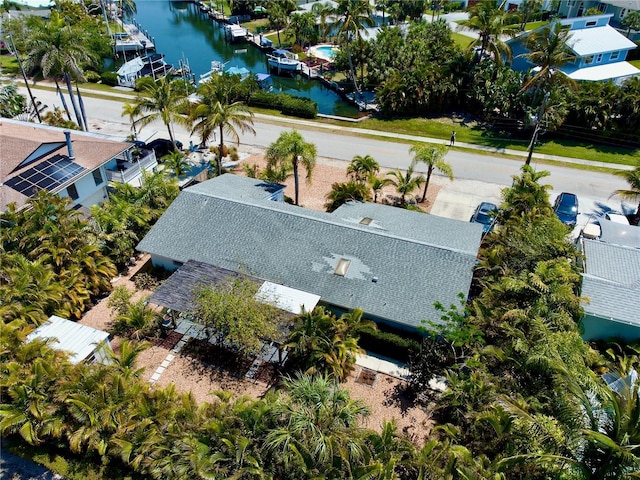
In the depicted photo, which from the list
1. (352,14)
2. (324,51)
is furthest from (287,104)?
(324,51)

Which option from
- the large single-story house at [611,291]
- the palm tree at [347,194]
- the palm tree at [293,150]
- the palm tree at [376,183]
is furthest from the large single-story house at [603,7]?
the palm tree at [293,150]

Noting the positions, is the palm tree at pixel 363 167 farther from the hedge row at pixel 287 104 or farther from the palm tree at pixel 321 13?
the palm tree at pixel 321 13

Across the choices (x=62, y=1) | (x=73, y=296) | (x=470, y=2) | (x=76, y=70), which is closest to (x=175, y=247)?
(x=73, y=296)

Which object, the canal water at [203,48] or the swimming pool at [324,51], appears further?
the swimming pool at [324,51]

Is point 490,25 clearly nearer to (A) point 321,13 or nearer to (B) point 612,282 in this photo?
(A) point 321,13

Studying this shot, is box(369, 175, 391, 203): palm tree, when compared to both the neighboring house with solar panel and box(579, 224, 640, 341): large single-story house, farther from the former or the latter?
the neighboring house with solar panel

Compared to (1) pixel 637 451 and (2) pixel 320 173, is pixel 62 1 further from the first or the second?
(1) pixel 637 451
